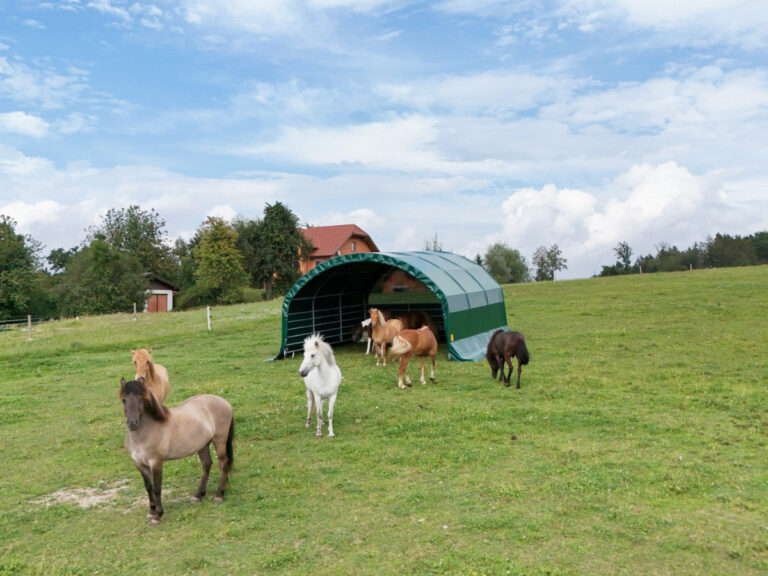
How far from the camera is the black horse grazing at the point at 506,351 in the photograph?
13.5 metres

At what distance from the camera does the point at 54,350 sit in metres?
22.5

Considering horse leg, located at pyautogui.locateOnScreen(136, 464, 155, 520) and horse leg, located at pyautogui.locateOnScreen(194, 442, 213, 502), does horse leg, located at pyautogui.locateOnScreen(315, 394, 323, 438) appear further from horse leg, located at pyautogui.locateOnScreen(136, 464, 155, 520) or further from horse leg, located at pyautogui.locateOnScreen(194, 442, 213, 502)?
horse leg, located at pyautogui.locateOnScreen(136, 464, 155, 520)

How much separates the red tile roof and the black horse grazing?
57497 mm

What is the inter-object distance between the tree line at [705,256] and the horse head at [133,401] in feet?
236

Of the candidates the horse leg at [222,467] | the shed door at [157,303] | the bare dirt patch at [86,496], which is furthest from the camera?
the shed door at [157,303]

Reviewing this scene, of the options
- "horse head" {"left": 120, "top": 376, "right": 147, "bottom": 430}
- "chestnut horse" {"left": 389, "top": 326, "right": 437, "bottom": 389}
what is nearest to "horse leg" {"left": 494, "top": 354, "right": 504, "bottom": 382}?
"chestnut horse" {"left": 389, "top": 326, "right": 437, "bottom": 389}

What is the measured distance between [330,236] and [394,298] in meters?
52.0

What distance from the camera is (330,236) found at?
7525 cm

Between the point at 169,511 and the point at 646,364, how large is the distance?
45.0 feet

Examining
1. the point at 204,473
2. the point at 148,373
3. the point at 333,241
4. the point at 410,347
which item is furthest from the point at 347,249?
the point at 204,473

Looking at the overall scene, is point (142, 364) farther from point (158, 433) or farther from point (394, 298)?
point (394, 298)

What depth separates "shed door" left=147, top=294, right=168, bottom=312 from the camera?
6366 centimetres

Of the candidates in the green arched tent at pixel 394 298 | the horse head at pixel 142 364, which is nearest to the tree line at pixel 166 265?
the green arched tent at pixel 394 298

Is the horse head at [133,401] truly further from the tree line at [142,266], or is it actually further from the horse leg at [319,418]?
the tree line at [142,266]
